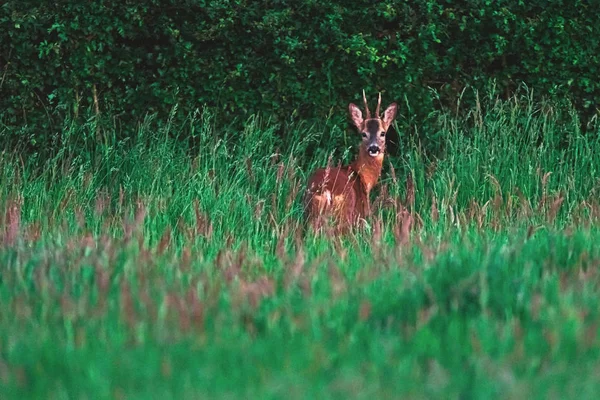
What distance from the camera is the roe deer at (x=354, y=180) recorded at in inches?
303

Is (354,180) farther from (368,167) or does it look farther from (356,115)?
(356,115)

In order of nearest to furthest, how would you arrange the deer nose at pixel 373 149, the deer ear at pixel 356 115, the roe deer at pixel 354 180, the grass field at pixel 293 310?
the grass field at pixel 293 310 < the roe deer at pixel 354 180 < the deer nose at pixel 373 149 < the deer ear at pixel 356 115

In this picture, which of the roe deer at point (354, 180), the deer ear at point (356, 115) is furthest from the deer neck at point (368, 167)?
the deer ear at point (356, 115)

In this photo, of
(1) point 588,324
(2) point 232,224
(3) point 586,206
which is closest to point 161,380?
(1) point 588,324

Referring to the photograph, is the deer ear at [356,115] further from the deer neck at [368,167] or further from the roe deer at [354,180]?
the deer neck at [368,167]

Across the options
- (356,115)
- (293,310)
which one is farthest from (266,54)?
(293,310)

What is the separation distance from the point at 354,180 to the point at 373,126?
58 cm

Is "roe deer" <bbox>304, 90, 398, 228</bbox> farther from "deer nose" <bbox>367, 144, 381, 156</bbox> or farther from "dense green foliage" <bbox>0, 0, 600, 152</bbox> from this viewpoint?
"dense green foliage" <bbox>0, 0, 600, 152</bbox>

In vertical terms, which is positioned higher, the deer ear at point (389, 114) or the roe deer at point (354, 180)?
the deer ear at point (389, 114)

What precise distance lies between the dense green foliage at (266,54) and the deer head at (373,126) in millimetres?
465

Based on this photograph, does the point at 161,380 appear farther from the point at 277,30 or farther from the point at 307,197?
the point at 277,30

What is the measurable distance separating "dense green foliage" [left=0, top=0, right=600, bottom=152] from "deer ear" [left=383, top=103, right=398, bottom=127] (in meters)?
0.44

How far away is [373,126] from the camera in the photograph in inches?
338

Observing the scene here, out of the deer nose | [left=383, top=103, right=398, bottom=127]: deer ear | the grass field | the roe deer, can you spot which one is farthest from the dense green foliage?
the grass field
